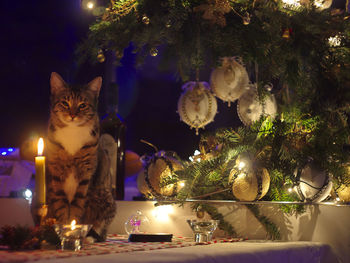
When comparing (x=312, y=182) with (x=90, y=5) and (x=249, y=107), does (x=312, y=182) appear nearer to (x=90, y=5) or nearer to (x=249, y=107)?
(x=249, y=107)

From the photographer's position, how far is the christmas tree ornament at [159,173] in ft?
4.25

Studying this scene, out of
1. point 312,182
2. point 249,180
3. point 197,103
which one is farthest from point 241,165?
point 197,103

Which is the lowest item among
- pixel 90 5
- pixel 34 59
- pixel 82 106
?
pixel 82 106

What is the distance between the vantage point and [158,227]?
1.34 metres

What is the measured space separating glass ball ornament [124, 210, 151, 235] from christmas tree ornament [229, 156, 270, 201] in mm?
281

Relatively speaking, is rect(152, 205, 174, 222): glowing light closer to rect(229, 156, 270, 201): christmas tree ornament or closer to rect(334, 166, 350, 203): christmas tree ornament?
rect(229, 156, 270, 201): christmas tree ornament

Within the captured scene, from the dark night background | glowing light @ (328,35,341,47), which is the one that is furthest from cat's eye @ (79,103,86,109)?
the dark night background

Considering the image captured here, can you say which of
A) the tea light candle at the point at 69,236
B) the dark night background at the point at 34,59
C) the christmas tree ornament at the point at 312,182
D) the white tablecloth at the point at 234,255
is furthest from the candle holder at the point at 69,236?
the dark night background at the point at 34,59

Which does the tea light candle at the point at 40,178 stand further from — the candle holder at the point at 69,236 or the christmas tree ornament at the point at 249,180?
the christmas tree ornament at the point at 249,180

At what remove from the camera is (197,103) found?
1543 mm

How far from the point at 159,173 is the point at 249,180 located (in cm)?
28

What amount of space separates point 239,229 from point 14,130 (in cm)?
122

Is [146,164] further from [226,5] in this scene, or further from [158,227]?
[226,5]

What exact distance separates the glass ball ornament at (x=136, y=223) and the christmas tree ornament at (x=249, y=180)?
281mm
